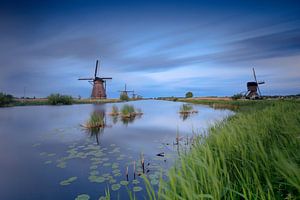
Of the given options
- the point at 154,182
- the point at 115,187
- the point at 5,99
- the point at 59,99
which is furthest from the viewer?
the point at 59,99

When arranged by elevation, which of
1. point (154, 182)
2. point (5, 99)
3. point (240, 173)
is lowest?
point (154, 182)

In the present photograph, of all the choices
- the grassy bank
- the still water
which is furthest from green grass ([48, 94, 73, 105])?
the grassy bank

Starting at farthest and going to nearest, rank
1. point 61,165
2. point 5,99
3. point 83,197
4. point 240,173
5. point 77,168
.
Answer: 1. point 5,99
2. point 61,165
3. point 77,168
4. point 83,197
5. point 240,173

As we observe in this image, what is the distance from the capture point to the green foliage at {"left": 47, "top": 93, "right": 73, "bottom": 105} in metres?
42.0

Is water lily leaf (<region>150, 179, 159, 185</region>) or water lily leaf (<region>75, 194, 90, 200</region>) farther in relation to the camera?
water lily leaf (<region>150, 179, 159, 185</region>)

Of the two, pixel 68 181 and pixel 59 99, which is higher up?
pixel 59 99

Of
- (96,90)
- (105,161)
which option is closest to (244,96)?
(96,90)

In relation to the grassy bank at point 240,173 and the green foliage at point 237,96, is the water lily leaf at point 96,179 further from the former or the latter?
the green foliage at point 237,96

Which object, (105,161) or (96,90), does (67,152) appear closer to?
(105,161)

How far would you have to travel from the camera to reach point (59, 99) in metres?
43.0

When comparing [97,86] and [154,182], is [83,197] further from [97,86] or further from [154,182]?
[97,86]

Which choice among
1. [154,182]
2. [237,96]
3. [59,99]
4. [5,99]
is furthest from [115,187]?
[237,96]

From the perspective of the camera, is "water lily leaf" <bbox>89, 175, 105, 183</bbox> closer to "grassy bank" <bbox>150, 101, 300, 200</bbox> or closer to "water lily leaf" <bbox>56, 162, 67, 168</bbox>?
"water lily leaf" <bbox>56, 162, 67, 168</bbox>

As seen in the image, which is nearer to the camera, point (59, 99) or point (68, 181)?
point (68, 181)
